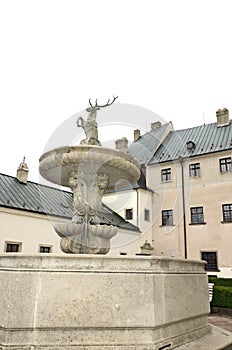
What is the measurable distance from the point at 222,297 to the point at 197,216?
470 inches

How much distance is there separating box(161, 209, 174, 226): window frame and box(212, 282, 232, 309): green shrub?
40.0 ft

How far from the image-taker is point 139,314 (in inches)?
172

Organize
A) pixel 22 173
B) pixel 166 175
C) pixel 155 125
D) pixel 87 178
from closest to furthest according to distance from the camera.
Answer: pixel 87 178, pixel 22 173, pixel 166 175, pixel 155 125

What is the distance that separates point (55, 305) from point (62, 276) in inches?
15.9

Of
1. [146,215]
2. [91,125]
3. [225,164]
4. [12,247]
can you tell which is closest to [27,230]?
[12,247]

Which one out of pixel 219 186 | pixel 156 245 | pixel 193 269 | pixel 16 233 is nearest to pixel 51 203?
pixel 16 233

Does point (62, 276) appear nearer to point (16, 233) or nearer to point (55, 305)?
point (55, 305)

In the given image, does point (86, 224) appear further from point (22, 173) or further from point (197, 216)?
point (197, 216)

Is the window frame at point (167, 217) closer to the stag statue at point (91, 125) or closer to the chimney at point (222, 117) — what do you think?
the chimney at point (222, 117)

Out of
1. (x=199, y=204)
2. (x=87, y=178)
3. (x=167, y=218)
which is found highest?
(x=199, y=204)

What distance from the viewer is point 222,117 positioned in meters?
27.0

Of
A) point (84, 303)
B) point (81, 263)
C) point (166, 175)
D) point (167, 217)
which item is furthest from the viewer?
point (166, 175)

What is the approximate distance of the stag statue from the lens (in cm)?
775

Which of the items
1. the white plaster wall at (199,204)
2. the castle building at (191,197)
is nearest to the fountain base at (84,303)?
the white plaster wall at (199,204)
